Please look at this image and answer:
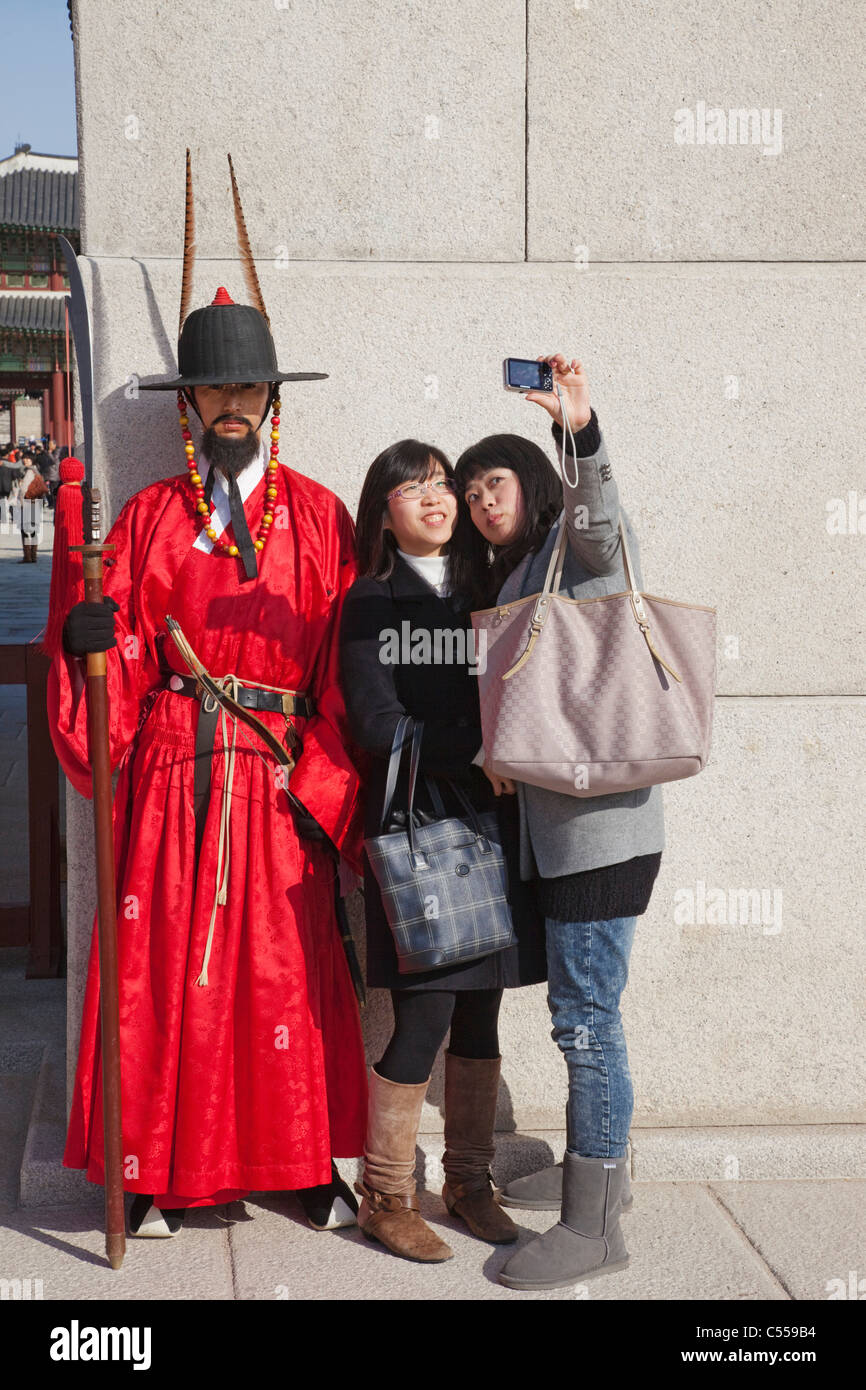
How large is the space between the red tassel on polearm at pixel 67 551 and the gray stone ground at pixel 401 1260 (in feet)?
4.19

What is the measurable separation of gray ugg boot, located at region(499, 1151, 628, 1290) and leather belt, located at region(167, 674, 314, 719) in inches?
44.3

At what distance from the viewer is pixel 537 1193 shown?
3.15m

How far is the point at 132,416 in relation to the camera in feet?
10.6

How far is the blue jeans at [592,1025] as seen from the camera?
9.06 feet

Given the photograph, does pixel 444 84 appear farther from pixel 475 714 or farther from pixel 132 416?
pixel 475 714

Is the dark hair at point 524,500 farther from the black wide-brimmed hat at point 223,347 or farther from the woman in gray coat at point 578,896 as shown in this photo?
the black wide-brimmed hat at point 223,347

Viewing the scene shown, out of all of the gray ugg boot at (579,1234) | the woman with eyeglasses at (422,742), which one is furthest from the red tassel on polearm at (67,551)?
the gray ugg boot at (579,1234)

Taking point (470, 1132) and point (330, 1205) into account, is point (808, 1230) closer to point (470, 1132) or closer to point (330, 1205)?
point (470, 1132)

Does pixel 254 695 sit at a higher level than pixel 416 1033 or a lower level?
higher

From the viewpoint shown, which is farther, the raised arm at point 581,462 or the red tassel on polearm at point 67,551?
the red tassel on polearm at point 67,551

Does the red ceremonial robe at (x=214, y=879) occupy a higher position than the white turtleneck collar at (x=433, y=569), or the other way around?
the white turtleneck collar at (x=433, y=569)

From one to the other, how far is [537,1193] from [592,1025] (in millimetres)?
610

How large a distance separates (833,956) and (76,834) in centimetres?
191

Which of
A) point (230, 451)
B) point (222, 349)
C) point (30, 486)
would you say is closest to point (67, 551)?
point (230, 451)
